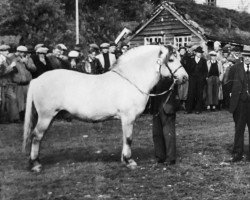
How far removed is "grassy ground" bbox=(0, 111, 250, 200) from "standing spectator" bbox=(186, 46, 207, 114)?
527 centimetres

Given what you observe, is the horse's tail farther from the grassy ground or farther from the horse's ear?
the horse's ear

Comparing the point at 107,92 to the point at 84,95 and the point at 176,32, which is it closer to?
the point at 84,95

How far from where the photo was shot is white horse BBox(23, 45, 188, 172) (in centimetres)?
1005

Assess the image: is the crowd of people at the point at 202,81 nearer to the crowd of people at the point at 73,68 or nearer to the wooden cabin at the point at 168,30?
the crowd of people at the point at 73,68

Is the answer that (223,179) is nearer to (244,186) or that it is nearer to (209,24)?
(244,186)

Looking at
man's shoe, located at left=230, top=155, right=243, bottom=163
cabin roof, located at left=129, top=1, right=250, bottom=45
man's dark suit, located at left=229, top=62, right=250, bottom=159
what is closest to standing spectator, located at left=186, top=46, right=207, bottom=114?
cabin roof, located at left=129, top=1, right=250, bottom=45

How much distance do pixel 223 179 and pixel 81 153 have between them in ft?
11.9

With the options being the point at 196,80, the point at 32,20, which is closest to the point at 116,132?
Result: the point at 196,80

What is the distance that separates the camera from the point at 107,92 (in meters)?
10.0

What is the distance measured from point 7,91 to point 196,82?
7614 mm

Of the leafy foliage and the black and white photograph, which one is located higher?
the leafy foliage

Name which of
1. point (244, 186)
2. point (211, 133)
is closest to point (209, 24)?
point (211, 133)

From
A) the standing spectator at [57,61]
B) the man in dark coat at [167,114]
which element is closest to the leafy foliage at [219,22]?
the standing spectator at [57,61]

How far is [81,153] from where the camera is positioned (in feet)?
38.8
